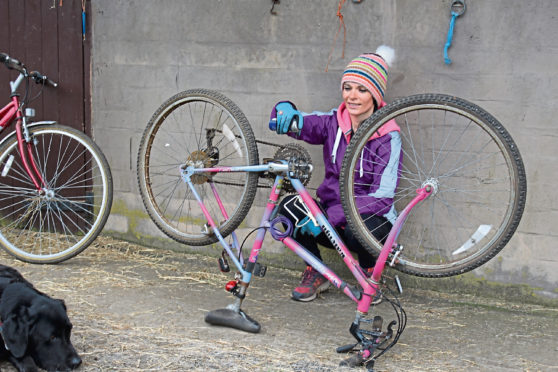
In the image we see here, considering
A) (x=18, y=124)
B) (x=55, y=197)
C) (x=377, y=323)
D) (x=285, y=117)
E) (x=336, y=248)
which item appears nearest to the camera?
(x=377, y=323)

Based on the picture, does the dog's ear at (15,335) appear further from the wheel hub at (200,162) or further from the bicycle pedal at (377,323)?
the bicycle pedal at (377,323)

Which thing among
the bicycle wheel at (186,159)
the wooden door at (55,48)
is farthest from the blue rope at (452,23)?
the wooden door at (55,48)

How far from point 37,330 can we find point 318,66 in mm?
2443

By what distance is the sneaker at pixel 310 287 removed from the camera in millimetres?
3633

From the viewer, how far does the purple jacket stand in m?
3.28

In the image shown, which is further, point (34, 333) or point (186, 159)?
point (186, 159)

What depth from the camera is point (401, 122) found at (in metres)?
3.78

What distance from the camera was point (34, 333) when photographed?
2463mm

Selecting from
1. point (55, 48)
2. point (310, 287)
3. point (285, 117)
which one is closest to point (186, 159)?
point (285, 117)

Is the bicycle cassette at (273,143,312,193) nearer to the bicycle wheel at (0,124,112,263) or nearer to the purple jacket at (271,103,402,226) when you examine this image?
the purple jacket at (271,103,402,226)

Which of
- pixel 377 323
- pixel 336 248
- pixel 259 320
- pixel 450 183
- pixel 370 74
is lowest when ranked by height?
pixel 259 320

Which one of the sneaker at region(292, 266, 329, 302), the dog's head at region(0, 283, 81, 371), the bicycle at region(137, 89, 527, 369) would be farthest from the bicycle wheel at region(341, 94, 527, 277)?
the dog's head at region(0, 283, 81, 371)

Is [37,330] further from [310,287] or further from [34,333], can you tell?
[310,287]

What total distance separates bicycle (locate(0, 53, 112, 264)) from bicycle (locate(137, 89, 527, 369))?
24.2 inches
